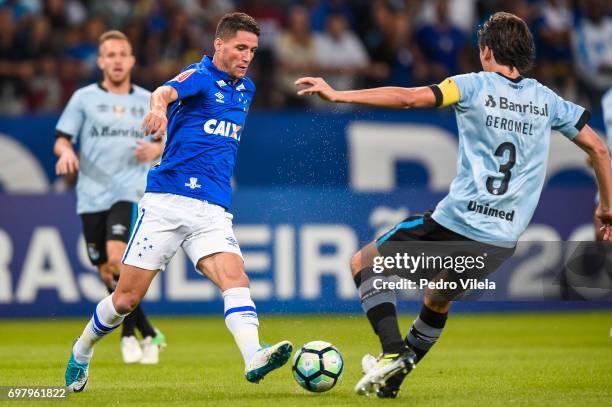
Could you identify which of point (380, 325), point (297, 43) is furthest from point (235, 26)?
point (297, 43)

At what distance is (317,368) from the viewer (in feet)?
24.0

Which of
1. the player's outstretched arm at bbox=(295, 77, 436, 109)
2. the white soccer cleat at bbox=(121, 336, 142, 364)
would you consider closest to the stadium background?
the white soccer cleat at bbox=(121, 336, 142, 364)

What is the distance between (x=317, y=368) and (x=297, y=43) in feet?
32.6

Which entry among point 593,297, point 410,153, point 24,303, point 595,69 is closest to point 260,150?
point 410,153

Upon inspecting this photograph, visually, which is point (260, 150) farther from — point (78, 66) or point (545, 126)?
point (545, 126)

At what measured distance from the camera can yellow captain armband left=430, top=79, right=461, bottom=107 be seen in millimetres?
Result: 6777

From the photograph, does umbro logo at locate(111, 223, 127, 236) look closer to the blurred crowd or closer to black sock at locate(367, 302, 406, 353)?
black sock at locate(367, 302, 406, 353)

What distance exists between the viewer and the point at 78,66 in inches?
613

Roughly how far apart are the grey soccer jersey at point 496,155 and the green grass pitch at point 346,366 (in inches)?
43.4

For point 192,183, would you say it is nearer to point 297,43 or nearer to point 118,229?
point 118,229

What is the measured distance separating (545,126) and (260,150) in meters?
8.95

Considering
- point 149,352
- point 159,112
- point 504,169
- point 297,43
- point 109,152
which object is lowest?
point 149,352

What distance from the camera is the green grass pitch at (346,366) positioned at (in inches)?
284

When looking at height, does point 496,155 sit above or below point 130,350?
above
